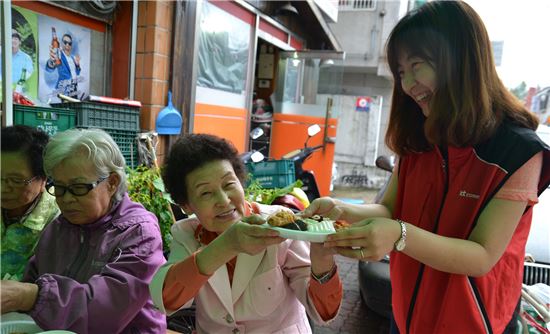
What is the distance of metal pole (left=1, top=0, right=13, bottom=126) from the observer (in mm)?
2654

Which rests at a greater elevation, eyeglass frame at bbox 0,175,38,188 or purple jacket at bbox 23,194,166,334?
eyeglass frame at bbox 0,175,38,188

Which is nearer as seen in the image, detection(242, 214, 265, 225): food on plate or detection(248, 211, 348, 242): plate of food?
detection(248, 211, 348, 242): plate of food

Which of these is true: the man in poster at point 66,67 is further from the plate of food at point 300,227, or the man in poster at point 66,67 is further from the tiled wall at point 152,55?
the plate of food at point 300,227

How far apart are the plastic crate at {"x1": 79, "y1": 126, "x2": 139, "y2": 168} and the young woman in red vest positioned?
299 cm

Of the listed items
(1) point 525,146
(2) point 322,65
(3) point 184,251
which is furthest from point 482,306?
(2) point 322,65

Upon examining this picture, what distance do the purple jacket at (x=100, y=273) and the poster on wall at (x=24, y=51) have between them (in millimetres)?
2180

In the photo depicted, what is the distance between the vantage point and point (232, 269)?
1.53m

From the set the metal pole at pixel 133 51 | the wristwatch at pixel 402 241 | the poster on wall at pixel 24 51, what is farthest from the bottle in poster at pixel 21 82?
the wristwatch at pixel 402 241

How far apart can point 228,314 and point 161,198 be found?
55.9 inches

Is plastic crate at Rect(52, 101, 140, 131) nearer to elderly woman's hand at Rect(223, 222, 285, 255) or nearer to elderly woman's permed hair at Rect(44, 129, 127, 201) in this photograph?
elderly woman's permed hair at Rect(44, 129, 127, 201)

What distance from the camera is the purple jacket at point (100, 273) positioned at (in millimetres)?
1320

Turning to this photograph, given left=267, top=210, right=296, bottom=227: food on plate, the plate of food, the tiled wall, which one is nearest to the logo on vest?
the plate of food

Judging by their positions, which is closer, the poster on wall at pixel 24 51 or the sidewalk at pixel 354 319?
the poster on wall at pixel 24 51

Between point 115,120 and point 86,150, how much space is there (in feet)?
7.18
